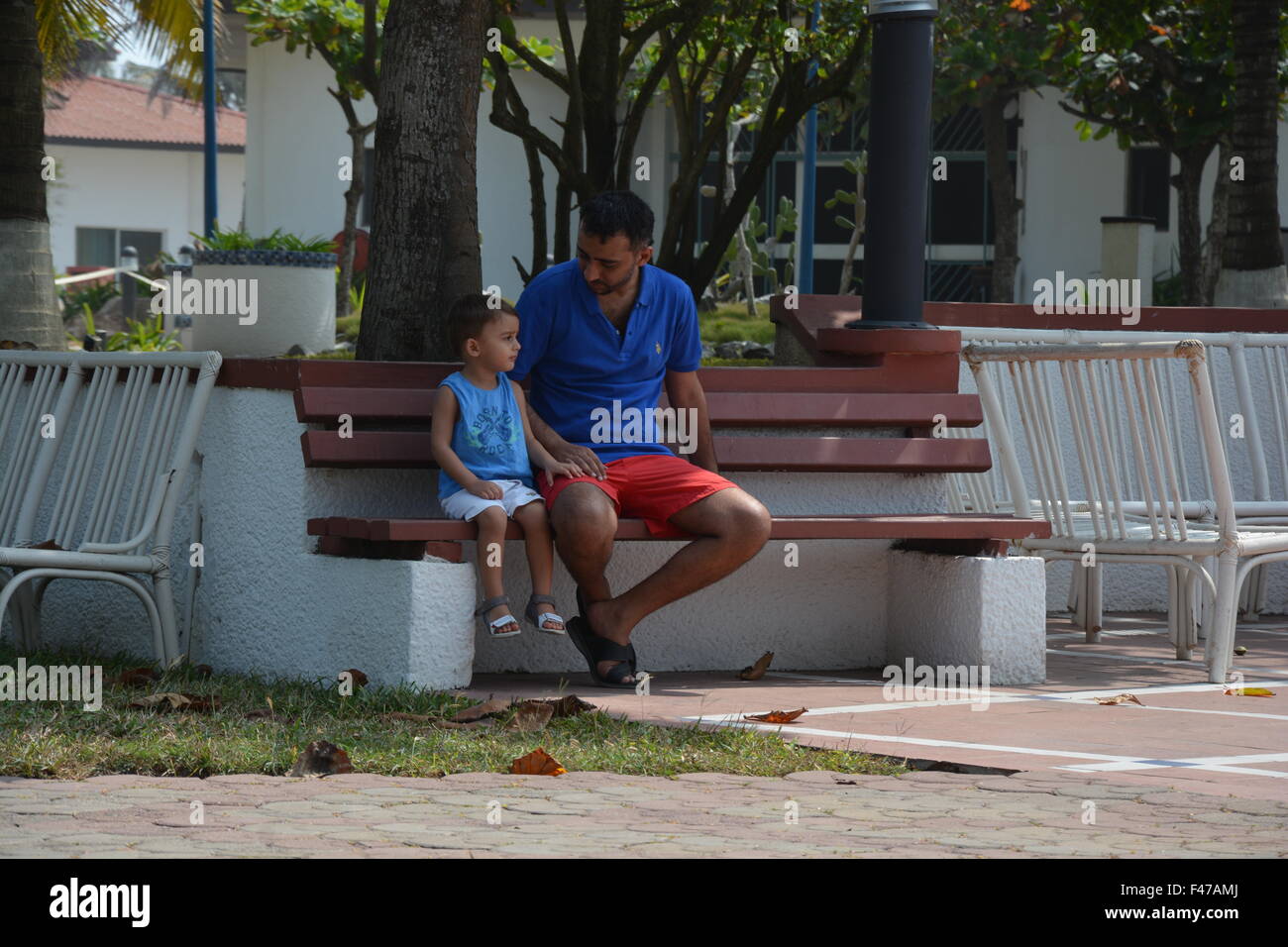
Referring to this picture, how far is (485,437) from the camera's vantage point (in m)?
6.08

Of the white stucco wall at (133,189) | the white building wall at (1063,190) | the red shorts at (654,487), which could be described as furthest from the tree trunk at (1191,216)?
the white stucco wall at (133,189)

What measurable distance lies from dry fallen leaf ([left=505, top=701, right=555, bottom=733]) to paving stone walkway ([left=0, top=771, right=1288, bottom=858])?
1.96 feet

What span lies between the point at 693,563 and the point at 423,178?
6.27 ft

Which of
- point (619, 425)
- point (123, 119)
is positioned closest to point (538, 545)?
point (619, 425)

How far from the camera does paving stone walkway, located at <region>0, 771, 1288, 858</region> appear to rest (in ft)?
12.4

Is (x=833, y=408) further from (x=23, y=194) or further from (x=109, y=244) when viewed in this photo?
(x=109, y=244)

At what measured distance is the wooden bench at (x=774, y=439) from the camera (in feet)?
19.9

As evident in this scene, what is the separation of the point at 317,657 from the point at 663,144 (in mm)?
23143

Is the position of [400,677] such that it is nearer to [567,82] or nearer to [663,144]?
[567,82]

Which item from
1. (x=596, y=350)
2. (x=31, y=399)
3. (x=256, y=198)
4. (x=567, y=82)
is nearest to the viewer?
(x=596, y=350)

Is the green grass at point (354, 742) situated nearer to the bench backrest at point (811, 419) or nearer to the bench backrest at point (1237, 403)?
the bench backrest at point (811, 419)

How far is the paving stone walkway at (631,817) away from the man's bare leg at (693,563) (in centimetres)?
151
